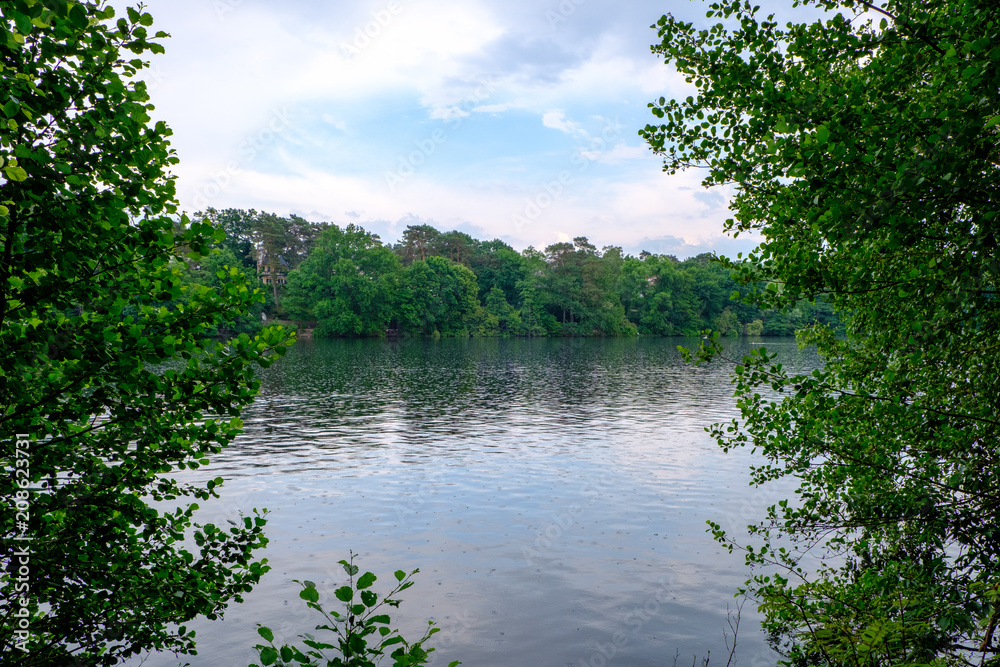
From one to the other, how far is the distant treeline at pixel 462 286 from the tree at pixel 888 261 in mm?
105298

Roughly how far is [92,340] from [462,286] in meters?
133

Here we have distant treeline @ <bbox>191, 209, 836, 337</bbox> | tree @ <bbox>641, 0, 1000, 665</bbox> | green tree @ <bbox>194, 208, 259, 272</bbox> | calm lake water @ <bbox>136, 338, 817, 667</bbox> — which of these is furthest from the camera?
green tree @ <bbox>194, 208, 259, 272</bbox>

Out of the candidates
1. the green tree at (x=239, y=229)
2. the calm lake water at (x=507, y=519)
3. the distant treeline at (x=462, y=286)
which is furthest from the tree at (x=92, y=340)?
the green tree at (x=239, y=229)

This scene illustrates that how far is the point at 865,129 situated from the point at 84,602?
322 inches

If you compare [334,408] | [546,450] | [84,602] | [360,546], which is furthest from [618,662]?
[334,408]

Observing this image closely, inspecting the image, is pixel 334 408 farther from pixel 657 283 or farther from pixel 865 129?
pixel 657 283

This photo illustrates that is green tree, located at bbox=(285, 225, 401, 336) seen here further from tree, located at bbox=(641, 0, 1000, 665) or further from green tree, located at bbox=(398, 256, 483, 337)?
tree, located at bbox=(641, 0, 1000, 665)

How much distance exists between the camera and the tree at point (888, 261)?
4973 millimetres

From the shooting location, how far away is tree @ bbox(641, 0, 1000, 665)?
4973 millimetres

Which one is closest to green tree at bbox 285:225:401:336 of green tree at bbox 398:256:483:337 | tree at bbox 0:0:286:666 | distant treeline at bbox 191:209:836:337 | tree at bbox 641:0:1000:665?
distant treeline at bbox 191:209:836:337

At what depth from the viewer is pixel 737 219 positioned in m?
9.84

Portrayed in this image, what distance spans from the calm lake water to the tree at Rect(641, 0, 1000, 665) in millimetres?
5398

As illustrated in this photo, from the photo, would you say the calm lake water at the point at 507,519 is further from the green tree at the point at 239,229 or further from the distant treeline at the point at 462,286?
the green tree at the point at 239,229

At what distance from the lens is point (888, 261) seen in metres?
8.11
